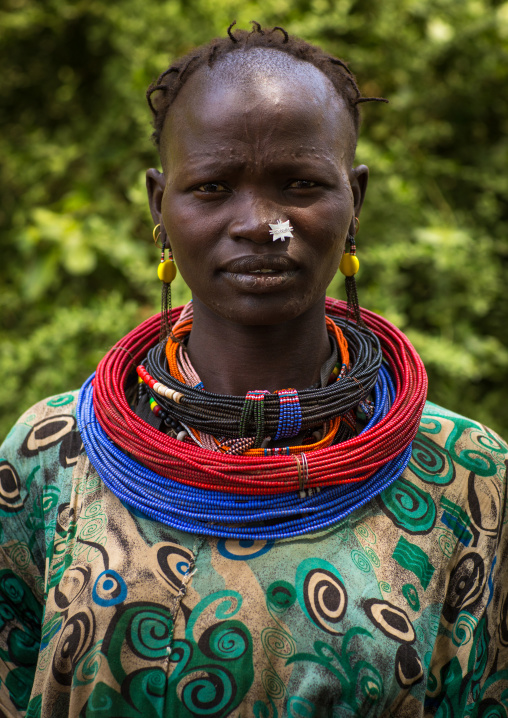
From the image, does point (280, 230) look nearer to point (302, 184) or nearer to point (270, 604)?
point (302, 184)

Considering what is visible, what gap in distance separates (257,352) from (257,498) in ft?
1.22

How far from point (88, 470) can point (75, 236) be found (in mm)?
2426

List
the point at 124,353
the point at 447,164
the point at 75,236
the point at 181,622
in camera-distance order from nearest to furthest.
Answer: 1. the point at 181,622
2. the point at 124,353
3. the point at 75,236
4. the point at 447,164

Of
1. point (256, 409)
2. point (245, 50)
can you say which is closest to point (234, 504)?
point (256, 409)

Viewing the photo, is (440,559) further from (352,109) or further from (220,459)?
(352,109)

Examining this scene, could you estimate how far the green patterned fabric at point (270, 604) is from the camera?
59.3 inches

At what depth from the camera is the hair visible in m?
1.64

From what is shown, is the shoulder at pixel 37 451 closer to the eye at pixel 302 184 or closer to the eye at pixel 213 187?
the eye at pixel 213 187

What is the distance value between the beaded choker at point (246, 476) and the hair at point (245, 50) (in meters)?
0.74

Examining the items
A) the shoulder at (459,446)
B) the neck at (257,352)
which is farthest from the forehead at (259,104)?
the shoulder at (459,446)

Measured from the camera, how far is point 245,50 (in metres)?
1.62

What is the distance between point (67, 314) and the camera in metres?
3.54

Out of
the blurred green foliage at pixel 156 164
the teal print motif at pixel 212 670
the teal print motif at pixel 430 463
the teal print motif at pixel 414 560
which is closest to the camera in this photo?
the teal print motif at pixel 212 670

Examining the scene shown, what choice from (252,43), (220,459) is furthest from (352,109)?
(220,459)
